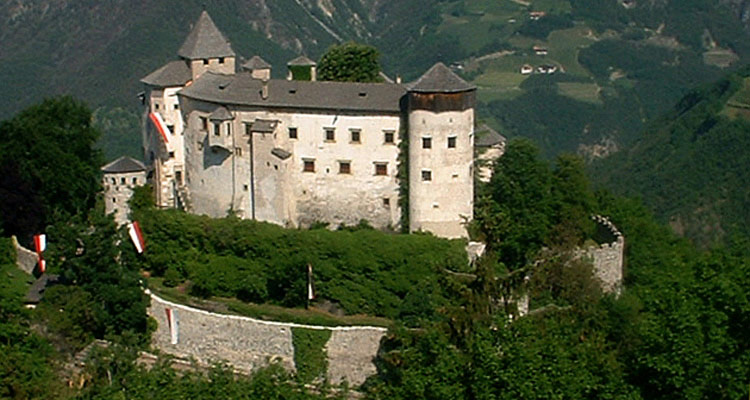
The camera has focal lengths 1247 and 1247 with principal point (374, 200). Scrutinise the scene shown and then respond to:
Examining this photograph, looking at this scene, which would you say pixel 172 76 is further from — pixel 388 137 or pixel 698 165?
pixel 698 165

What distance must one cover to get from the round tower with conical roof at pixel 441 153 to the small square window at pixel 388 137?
1015 mm

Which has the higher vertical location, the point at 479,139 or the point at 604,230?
the point at 479,139

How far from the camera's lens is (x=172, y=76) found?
5819cm

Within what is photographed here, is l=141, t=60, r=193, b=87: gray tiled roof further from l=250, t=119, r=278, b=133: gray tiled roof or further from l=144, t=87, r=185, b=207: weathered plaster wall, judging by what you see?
l=250, t=119, r=278, b=133: gray tiled roof

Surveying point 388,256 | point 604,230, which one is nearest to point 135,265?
point 388,256

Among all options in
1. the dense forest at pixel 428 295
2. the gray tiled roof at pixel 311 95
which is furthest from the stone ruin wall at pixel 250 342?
the gray tiled roof at pixel 311 95

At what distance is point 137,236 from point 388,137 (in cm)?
1131

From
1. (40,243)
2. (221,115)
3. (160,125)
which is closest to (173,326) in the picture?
(40,243)

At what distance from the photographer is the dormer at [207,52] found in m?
58.8

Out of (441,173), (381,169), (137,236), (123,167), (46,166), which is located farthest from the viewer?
(123,167)

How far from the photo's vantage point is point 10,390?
131 feet

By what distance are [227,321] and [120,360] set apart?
177 inches

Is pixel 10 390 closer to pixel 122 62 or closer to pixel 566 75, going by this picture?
pixel 122 62

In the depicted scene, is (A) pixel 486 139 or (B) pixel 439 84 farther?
(A) pixel 486 139
